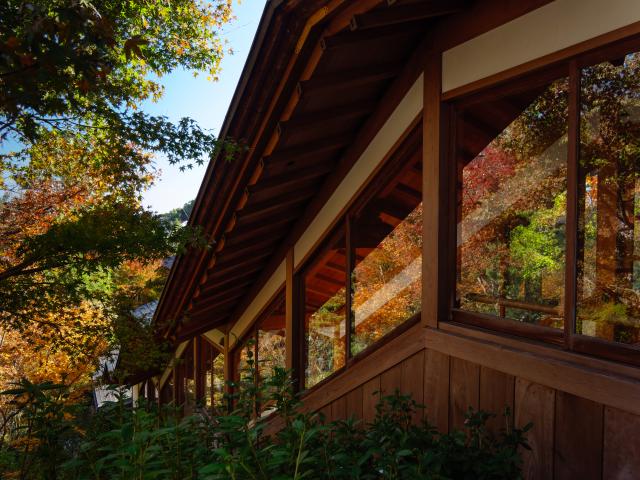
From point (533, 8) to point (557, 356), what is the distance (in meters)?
1.61

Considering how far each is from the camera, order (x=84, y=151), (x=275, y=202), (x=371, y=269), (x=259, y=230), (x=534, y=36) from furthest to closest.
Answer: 1. (x=84, y=151)
2. (x=259, y=230)
3. (x=275, y=202)
4. (x=371, y=269)
5. (x=534, y=36)

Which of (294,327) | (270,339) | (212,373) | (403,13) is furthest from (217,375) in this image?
(403,13)

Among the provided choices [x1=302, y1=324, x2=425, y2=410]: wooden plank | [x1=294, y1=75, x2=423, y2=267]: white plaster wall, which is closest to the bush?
[x1=302, y1=324, x2=425, y2=410]: wooden plank

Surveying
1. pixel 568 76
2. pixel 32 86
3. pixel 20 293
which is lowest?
pixel 20 293

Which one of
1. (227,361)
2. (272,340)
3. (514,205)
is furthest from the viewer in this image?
(227,361)

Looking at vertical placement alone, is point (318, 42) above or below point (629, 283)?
above

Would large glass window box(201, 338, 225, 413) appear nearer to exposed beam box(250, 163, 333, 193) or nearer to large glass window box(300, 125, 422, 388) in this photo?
large glass window box(300, 125, 422, 388)

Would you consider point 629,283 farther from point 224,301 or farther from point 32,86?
point 224,301

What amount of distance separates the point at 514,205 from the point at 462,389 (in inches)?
40.8

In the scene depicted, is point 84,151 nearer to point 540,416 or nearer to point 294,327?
point 294,327

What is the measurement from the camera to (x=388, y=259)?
136 inches

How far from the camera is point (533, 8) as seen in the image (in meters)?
2.12

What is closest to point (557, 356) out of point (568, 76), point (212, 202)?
point (568, 76)

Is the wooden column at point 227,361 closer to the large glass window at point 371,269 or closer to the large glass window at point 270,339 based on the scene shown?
the large glass window at point 270,339
